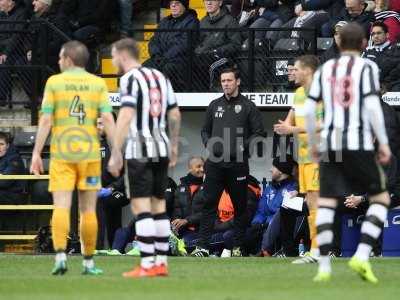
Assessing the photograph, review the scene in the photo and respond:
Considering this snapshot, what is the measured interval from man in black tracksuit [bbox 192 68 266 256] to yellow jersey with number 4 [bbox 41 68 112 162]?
4677 mm

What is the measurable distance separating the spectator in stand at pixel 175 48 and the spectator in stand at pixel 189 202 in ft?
4.26

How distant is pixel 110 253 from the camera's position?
1761cm

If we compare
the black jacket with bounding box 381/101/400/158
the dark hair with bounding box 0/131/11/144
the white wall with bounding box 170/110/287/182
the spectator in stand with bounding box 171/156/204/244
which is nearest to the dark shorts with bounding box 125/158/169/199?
the black jacket with bounding box 381/101/400/158

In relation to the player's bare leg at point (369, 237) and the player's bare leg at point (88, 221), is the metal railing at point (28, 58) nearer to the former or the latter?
the player's bare leg at point (88, 221)

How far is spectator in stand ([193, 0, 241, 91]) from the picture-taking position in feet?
63.0

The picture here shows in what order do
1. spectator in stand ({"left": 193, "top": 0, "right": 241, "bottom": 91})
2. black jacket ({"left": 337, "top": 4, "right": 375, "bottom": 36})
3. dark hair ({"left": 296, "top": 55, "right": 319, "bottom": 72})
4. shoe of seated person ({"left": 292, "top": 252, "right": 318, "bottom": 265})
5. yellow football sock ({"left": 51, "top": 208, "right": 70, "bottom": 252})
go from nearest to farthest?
yellow football sock ({"left": 51, "top": 208, "right": 70, "bottom": 252}) → dark hair ({"left": 296, "top": 55, "right": 319, "bottom": 72}) → shoe of seated person ({"left": 292, "top": 252, "right": 318, "bottom": 265}) → black jacket ({"left": 337, "top": 4, "right": 375, "bottom": 36}) → spectator in stand ({"left": 193, "top": 0, "right": 241, "bottom": 91})

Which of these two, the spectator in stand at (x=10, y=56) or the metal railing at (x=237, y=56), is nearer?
the metal railing at (x=237, y=56)

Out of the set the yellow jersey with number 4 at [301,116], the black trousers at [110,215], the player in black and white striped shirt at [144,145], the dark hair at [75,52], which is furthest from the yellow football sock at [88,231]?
the black trousers at [110,215]

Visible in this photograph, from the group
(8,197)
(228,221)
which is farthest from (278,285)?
(8,197)

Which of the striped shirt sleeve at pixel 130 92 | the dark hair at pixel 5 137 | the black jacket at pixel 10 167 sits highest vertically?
the striped shirt sleeve at pixel 130 92

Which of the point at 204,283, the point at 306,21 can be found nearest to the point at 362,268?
the point at 204,283

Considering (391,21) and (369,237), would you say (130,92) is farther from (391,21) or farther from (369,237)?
(391,21)

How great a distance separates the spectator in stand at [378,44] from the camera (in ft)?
59.3

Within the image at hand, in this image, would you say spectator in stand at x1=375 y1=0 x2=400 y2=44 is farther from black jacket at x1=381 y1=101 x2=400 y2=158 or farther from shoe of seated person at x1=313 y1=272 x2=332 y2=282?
shoe of seated person at x1=313 y1=272 x2=332 y2=282
